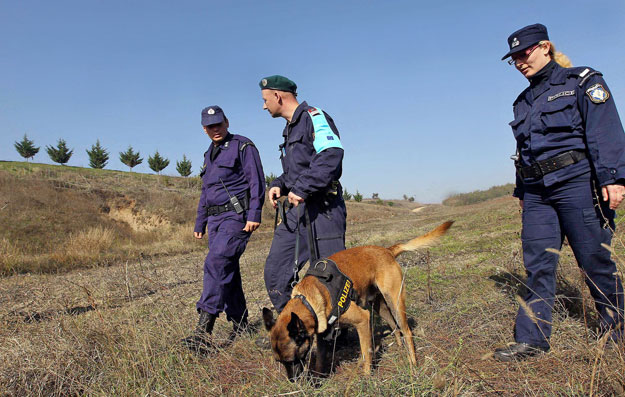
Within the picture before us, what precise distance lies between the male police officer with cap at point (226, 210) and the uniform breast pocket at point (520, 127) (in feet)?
8.56

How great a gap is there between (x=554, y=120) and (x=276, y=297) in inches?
112

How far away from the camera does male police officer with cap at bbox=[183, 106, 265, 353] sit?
12.5 ft

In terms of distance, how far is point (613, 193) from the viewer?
2.52m

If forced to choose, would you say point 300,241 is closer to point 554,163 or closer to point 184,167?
point 554,163

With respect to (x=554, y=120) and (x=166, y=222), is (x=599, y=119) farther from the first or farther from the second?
(x=166, y=222)

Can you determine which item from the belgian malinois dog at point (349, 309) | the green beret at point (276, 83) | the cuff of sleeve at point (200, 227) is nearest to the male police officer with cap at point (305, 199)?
the green beret at point (276, 83)

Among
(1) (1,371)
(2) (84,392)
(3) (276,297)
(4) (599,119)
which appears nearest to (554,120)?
(4) (599,119)

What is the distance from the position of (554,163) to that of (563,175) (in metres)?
0.11


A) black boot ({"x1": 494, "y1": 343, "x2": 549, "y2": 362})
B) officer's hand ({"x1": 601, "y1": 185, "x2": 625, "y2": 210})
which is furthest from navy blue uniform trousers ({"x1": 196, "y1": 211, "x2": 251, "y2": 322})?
officer's hand ({"x1": 601, "y1": 185, "x2": 625, "y2": 210})

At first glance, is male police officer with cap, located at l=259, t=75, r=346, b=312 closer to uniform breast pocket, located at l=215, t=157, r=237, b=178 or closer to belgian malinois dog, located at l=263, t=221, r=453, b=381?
belgian malinois dog, located at l=263, t=221, r=453, b=381

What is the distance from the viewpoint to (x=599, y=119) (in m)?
2.62

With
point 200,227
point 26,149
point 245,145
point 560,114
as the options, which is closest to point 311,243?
point 245,145

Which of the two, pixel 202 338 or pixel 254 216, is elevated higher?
pixel 254 216

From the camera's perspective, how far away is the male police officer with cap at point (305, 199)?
343cm
